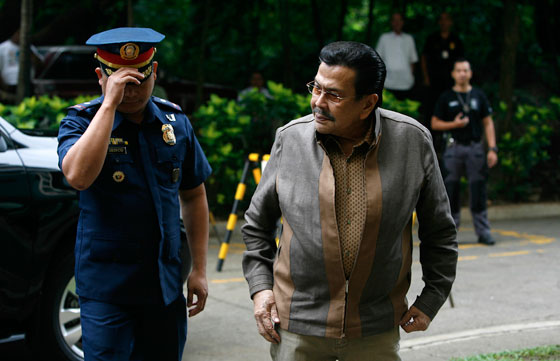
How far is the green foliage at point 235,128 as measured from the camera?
984 centimetres

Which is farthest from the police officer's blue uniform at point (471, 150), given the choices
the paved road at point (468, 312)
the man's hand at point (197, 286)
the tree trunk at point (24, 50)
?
the man's hand at point (197, 286)

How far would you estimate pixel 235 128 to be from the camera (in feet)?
32.5

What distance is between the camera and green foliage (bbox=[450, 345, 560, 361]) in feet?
16.0

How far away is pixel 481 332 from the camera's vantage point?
573 centimetres

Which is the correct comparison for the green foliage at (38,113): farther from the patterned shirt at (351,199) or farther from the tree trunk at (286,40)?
the patterned shirt at (351,199)

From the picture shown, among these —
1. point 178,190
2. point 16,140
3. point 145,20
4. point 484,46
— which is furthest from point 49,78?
point 178,190

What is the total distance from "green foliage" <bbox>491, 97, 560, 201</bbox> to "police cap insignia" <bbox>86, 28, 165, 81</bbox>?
9.77 m

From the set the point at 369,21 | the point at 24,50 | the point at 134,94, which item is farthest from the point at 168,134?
the point at 369,21

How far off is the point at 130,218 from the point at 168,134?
361mm

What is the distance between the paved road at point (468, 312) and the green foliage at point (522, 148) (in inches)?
116

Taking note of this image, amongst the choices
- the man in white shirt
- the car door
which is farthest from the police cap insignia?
the man in white shirt

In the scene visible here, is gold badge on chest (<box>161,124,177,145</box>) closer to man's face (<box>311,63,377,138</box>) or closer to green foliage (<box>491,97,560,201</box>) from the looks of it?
man's face (<box>311,63,377,138</box>)

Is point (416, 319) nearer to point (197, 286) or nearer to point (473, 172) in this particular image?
point (197, 286)

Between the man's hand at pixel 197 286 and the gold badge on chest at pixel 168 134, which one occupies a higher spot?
the gold badge on chest at pixel 168 134
